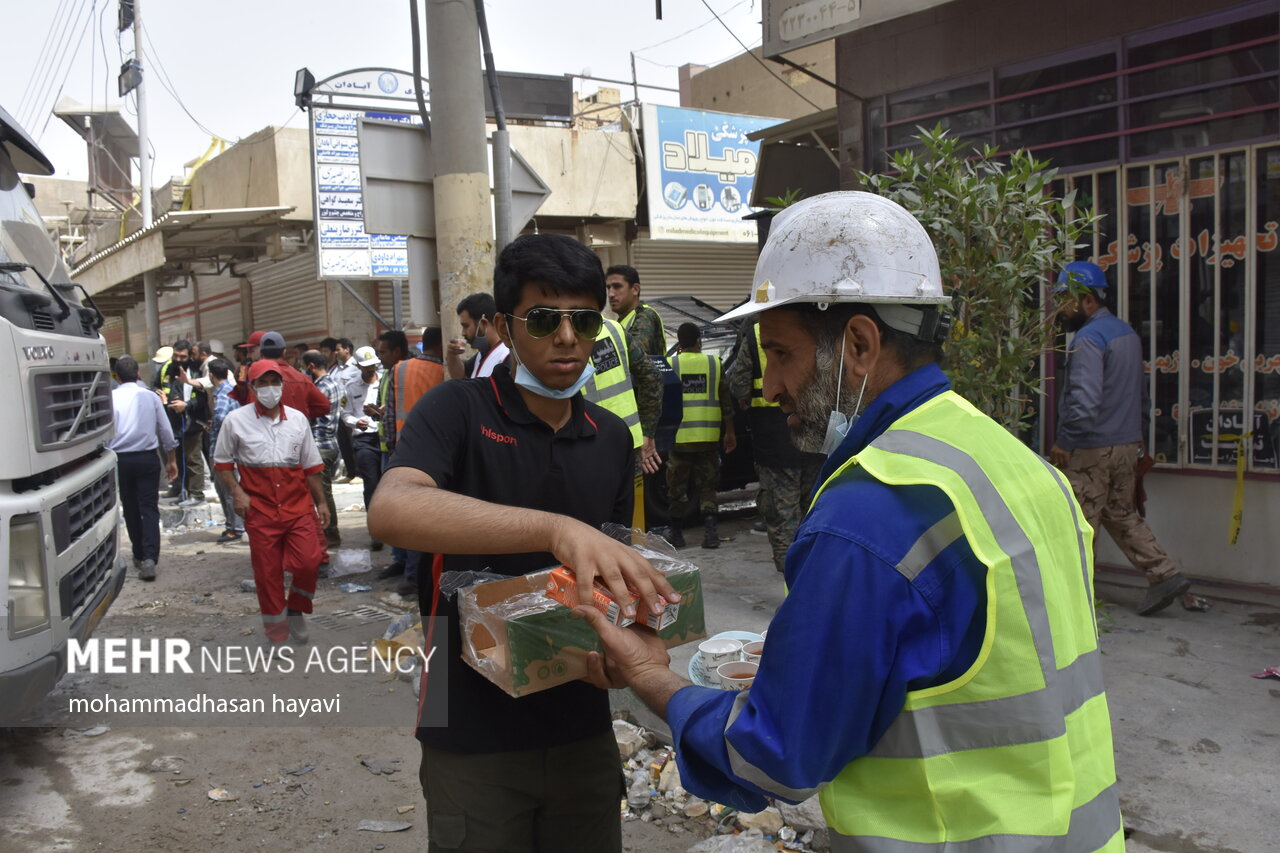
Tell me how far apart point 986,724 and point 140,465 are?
8.71 metres

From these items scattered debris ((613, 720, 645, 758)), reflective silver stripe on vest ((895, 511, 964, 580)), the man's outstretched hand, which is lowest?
scattered debris ((613, 720, 645, 758))

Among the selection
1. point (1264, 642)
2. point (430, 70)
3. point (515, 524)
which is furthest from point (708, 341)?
point (515, 524)

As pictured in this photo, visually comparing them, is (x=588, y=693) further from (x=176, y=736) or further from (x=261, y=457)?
(x=261, y=457)

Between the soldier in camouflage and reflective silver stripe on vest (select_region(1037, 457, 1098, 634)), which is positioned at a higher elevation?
the soldier in camouflage

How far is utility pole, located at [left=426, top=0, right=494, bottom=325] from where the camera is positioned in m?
6.04

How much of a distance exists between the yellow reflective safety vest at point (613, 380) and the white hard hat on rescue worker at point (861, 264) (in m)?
4.08

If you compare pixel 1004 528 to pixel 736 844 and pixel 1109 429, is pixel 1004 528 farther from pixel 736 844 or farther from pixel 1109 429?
pixel 1109 429

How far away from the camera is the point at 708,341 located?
10156mm

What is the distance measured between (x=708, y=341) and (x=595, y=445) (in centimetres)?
786

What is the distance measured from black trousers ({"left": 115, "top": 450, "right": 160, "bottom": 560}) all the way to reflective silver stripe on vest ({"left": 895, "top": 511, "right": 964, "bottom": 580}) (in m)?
8.62

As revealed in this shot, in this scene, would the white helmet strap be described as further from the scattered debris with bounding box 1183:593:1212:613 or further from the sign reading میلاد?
the sign reading میلاد

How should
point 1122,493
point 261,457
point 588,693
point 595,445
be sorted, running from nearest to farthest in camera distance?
point 588,693 → point 595,445 → point 1122,493 → point 261,457

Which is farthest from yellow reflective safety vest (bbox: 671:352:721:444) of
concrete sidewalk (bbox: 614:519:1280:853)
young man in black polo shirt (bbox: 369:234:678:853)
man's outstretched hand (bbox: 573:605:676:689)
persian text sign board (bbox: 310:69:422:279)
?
persian text sign board (bbox: 310:69:422:279)

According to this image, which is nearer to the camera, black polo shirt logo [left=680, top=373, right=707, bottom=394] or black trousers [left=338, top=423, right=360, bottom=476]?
black polo shirt logo [left=680, top=373, right=707, bottom=394]
